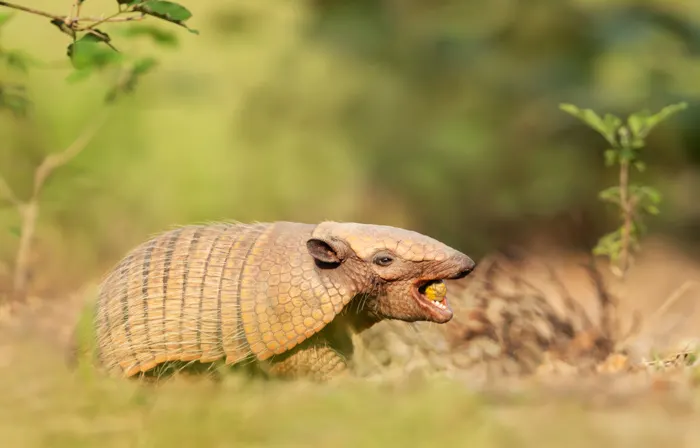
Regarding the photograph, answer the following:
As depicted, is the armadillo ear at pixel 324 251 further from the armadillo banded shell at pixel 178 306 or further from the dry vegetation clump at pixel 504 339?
the dry vegetation clump at pixel 504 339

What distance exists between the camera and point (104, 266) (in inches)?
338

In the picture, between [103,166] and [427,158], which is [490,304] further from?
[103,166]

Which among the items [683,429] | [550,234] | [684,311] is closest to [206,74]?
[550,234]

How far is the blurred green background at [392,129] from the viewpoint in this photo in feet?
28.2

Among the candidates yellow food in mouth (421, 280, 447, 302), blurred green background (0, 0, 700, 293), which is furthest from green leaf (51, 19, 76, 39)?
blurred green background (0, 0, 700, 293)

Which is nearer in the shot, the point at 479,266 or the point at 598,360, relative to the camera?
the point at 598,360

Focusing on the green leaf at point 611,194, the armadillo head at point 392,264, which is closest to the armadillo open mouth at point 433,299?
the armadillo head at point 392,264

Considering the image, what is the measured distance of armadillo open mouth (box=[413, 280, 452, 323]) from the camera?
4.38m

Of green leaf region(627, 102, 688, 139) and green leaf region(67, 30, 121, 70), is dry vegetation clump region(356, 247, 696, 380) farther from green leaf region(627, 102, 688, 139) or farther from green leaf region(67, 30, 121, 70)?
green leaf region(67, 30, 121, 70)

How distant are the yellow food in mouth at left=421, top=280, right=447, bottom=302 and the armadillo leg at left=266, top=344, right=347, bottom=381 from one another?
54cm

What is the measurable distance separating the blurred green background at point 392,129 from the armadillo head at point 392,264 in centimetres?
414

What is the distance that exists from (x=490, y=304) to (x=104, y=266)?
4147 millimetres

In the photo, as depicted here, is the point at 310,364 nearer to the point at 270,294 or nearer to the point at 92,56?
the point at 270,294

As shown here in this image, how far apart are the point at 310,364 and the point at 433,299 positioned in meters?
0.68
